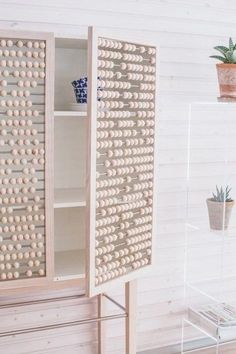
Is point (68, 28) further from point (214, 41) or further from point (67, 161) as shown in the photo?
point (214, 41)

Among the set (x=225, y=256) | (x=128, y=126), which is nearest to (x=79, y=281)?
(x=128, y=126)

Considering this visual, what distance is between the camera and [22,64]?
7.40 feet

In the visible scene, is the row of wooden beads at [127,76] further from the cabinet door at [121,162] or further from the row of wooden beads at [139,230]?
the row of wooden beads at [139,230]

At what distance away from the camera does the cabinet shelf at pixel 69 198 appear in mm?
2428

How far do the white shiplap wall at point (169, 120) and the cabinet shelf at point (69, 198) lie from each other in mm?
537

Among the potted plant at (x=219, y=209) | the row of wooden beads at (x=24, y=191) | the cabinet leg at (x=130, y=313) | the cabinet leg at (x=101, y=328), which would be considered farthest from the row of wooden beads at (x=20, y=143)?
the potted plant at (x=219, y=209)

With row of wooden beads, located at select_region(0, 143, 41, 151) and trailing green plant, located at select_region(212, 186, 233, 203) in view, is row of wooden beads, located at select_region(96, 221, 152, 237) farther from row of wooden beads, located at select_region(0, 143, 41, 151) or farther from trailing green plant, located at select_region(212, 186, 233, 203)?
trailing green plant, located at select_region(212, 186, 233, 203)

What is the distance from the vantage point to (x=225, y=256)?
3.31 m

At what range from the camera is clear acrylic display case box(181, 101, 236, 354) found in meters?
3.11

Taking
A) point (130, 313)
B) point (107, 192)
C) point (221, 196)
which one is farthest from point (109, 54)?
point (130, 313)

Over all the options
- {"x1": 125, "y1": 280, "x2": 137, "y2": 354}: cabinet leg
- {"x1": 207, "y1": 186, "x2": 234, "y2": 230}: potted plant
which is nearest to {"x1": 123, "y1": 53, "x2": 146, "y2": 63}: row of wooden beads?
{"x1": 207, "y1": 186, "x2": 234, "y2": 230}: potted plant

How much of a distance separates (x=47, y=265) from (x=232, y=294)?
1394 millimetres

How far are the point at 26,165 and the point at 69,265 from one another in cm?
52

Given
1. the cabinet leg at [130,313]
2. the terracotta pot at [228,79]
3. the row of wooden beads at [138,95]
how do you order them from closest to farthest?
the row of wooden beads at [138,95] → the cabinet leg at [130,313] → the terracotta pot at [228,79]
